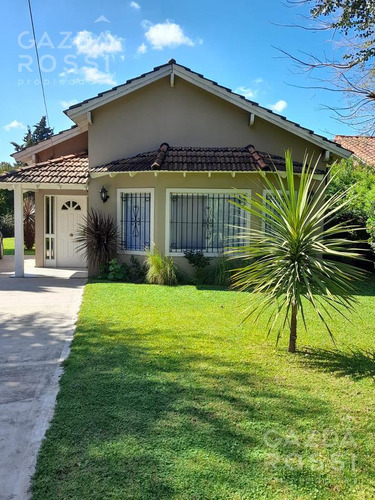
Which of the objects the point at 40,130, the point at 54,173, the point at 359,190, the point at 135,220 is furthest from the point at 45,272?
the point at 40,130

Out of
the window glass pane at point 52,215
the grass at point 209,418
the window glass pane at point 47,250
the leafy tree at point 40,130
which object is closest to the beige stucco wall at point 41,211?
the window glass pane at point 47,250

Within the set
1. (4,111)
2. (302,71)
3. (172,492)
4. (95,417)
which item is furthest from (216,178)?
(172,492)

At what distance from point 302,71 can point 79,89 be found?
342 inches

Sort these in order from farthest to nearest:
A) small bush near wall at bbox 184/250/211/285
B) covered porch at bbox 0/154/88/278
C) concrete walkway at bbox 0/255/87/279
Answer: covered porch at bbox 0/154/88/278, concrete walkway at bbox 0/255/87/279, small bush near wall at bbox 184/250/211/285

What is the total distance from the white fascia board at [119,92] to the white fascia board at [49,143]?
5.79ft

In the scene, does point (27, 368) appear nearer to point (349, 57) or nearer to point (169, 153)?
point (169, 153)

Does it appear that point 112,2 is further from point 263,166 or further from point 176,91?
point 263,166

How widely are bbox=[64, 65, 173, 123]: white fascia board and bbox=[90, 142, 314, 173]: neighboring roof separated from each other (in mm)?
1955

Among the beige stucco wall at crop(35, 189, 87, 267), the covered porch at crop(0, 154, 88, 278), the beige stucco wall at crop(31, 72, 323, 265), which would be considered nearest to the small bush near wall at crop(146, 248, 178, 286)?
the beige stucco wall at crop(31, 72, 323, 265)

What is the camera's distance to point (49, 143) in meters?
14.7

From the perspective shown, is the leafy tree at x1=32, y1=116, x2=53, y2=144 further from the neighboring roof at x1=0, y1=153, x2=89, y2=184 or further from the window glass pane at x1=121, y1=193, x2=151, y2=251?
the window glass pane at x1=121, y1=193, x2=151, y2=251

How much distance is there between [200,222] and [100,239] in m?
3.52

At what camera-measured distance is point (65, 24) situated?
1152 centimetres

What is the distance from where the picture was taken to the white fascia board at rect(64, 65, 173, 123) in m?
12.6
